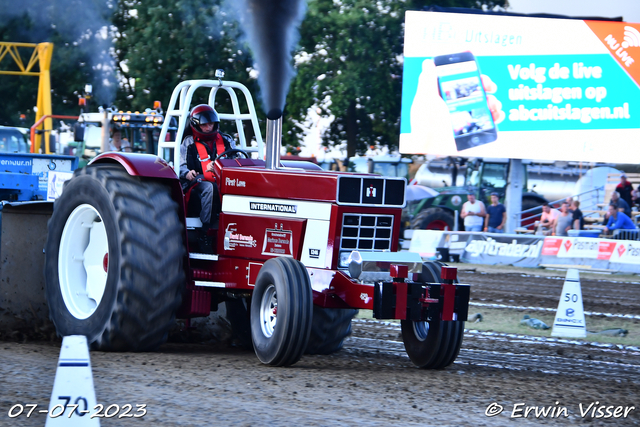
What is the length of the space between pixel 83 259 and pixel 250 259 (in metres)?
1.49

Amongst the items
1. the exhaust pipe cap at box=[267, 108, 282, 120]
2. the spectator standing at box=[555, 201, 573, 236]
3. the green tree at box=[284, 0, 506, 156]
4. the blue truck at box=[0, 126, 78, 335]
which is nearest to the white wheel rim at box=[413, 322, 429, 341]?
the exhaust pipe cap at box=[267, 108, 282, 120]

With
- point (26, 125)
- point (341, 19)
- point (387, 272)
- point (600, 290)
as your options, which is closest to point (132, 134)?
point (600, 290)

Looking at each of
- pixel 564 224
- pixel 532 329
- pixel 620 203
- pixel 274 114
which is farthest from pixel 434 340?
pixel 620 203

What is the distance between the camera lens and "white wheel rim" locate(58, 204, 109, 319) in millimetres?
7801

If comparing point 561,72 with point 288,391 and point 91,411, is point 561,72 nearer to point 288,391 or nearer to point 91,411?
point 288,391

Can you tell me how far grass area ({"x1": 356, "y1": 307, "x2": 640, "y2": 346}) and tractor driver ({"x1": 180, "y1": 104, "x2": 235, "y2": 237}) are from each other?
4242 mm

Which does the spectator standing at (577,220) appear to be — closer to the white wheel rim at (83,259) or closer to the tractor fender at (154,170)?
the tractor fender at (154,170)

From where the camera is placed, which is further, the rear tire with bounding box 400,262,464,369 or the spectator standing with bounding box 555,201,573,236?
the spectator standing with bounding box 555,201,573,236

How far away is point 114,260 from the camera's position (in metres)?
7.25

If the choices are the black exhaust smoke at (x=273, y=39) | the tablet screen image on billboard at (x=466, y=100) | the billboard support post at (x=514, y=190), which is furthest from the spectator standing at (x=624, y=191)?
the black exhaust smoke at (x=273, y=39)

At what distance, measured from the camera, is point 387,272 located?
22.8 feet

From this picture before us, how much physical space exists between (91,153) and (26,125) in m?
22.8

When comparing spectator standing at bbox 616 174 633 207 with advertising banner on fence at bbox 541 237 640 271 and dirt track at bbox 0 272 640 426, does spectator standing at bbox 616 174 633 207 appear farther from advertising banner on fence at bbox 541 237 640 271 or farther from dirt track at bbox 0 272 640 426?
dirt track at bbox 0 272 640 426

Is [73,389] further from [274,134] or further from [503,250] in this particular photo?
[503,250]
